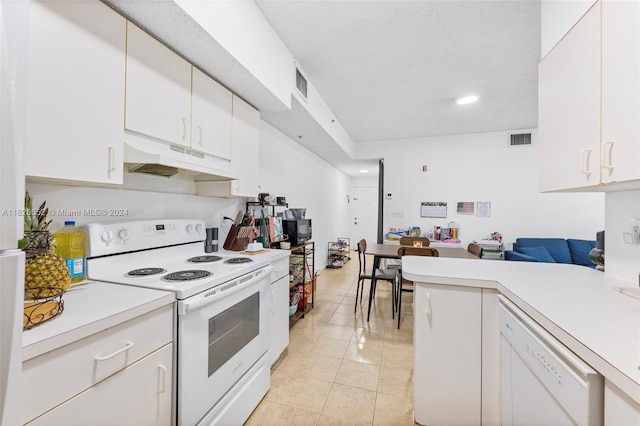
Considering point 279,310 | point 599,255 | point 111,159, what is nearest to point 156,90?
point 111,159

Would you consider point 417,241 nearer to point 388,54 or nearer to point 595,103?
point 388,54

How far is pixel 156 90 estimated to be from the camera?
140 centimetres

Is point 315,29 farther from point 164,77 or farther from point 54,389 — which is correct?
point 54,389

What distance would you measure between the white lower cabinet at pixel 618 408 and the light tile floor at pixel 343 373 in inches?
46.7

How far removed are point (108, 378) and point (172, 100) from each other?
137 cm

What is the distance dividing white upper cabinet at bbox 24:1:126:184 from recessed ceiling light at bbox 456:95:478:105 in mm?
3351

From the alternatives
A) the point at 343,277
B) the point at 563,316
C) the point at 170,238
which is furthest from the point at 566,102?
the point at 343,277

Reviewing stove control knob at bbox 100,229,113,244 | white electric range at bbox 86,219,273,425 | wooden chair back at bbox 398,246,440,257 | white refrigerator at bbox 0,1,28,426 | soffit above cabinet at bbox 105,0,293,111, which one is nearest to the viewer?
white refrigerator at bbox 0,1,28,426

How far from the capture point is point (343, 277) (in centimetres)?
478

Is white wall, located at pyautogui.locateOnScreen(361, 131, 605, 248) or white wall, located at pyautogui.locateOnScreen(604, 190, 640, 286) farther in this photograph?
white wall, located at pyautogui.locateOnScreen(361, 131, 605, 248)

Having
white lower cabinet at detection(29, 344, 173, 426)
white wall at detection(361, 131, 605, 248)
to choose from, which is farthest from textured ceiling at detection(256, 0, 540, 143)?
white lower cabinet at detection(29, 344, 173, 426)

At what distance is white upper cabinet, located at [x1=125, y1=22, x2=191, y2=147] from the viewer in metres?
1.29

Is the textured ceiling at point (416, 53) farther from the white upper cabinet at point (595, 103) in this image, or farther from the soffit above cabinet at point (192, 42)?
the white upper cabinet at point (595, 103)

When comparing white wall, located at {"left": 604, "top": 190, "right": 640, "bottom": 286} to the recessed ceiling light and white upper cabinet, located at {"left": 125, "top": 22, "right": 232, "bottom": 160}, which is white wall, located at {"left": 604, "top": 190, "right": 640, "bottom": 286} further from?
white upper cabinet, located at {"left": 125, "top": 22, "right": 232, "bottom": 160}
